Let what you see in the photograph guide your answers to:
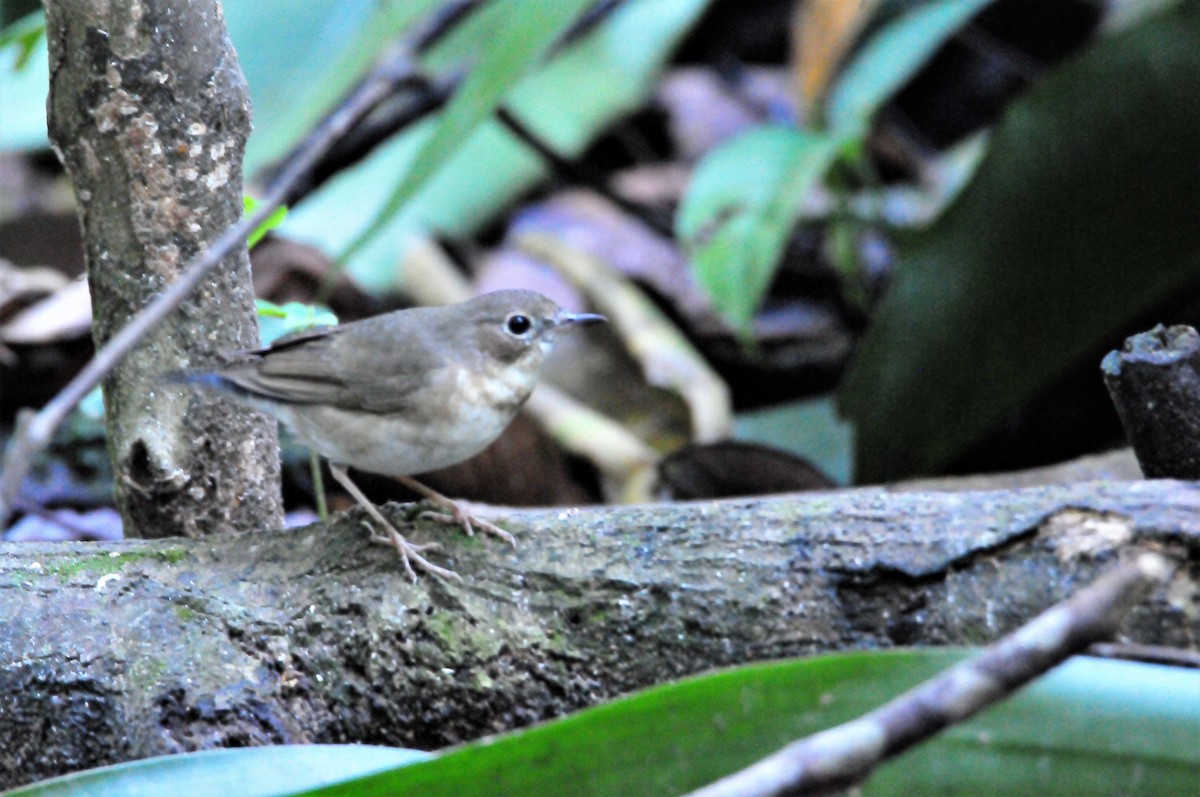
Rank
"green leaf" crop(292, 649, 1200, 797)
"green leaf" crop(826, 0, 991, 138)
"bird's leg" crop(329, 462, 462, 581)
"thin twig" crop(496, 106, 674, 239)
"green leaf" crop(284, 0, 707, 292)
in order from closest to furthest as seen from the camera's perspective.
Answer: "green leaf" crop(292, 649, 1200, 797), "bird's leg" crop(329, 462, 462, 581), "green leaf" crop(826, 0, 991, 138), "thin twig" crop(496, 106, 674, 239), "green leaf" crop(284, 0, 707, 292)

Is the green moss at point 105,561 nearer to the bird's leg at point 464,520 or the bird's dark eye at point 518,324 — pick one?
the bird's leg at point 464,520

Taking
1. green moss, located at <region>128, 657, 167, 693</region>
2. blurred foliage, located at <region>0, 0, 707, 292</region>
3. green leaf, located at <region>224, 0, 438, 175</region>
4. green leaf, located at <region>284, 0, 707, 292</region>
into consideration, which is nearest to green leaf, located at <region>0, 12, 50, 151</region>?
blurred foliage, located at <region>0, 0, 707, 292</region>

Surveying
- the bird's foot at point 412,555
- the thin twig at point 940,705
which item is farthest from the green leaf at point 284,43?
the thin twig at point 940,705

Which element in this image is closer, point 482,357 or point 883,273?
point 482,357

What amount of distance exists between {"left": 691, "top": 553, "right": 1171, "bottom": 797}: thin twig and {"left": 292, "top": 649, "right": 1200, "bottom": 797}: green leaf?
0.38 meters

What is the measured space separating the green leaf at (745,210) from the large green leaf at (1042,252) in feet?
1.69

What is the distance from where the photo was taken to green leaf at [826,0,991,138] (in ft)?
15.5

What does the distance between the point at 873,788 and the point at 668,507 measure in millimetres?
780

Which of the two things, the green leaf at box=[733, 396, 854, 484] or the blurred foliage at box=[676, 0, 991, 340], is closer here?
the blurred foliage at box=[676, 0, 991, 340]

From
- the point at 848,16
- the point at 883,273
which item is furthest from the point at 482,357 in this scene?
the point at 883,273

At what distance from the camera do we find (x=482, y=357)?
2.46m

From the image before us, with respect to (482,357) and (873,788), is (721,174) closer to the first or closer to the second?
(482,357)

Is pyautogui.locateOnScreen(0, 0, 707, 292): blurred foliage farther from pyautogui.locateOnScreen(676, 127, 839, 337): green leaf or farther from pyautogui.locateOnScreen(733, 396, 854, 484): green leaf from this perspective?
pyautogui.locateOnScreen(733, 396, 854, 484): green leaf

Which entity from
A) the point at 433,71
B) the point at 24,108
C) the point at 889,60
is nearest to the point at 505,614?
the point at 889,60
